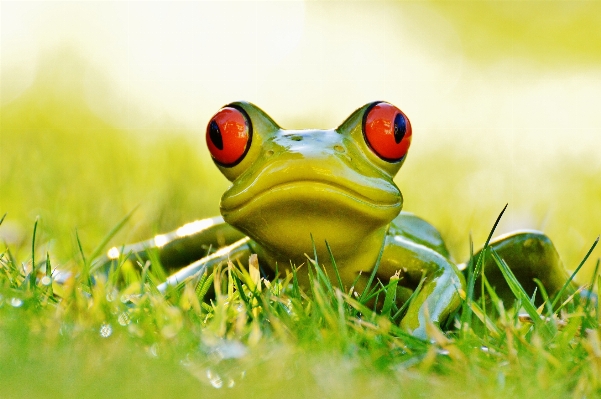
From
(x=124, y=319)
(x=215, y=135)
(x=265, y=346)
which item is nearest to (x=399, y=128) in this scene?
(x=215, y=135)

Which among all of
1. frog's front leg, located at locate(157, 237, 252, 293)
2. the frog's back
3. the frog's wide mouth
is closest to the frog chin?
the frog's wide mouth

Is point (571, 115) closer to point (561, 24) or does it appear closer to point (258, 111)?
point (561, 24)

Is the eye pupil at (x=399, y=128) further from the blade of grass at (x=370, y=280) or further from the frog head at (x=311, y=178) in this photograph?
the blade of grass at (x=370, y=280)

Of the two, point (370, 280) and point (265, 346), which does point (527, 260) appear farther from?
point (265, 346)

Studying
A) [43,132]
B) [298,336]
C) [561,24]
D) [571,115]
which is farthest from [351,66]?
[298,336]

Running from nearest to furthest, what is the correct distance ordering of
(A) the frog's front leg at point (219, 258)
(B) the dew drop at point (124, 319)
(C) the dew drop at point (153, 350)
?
(C) the dew drop at point (153, 350), (B) the dew drop at point (124, 319), (A) the frog's front leg at point (219, 258)

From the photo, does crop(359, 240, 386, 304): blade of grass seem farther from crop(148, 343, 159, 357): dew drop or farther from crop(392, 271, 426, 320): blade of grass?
crop(148, 343, 159, 357): dew drop

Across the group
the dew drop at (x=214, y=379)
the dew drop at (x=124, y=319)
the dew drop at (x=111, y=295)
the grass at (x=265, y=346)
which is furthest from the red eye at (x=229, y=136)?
the dew drop at (x=214, y=379)
